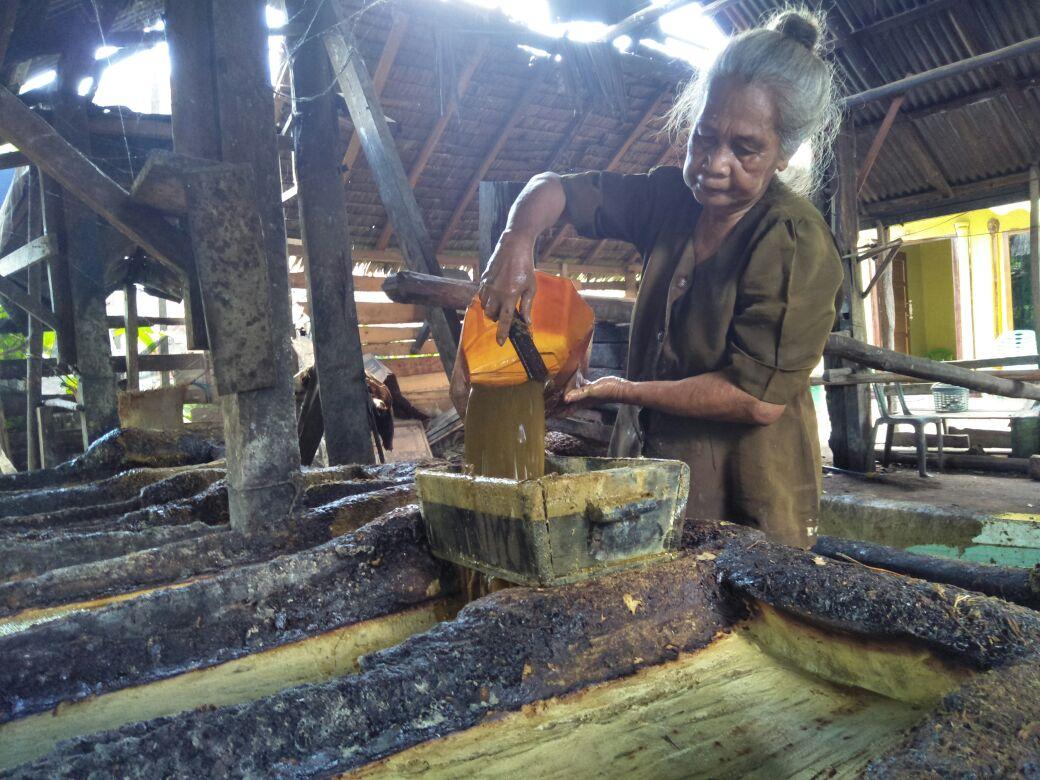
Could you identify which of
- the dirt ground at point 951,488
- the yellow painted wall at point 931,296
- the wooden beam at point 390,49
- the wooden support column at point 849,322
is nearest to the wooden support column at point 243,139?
the dirt ground at point 951,488

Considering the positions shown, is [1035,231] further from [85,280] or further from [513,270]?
[85,280]

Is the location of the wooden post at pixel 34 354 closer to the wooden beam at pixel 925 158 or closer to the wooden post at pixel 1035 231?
the wooden beam at pixel 925 158

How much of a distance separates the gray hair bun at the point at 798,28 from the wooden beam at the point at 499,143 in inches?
205

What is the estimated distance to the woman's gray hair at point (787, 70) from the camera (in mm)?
1761

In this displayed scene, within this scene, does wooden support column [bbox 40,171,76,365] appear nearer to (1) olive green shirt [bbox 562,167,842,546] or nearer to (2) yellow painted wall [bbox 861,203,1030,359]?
(1) olive green shirt [bbox 562,167,842,546]

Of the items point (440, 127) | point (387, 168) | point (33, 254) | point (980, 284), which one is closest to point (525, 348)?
point (387, 168)

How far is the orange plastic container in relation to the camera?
1913 mm

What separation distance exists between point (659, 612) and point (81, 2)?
536 cm

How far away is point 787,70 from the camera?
176cm

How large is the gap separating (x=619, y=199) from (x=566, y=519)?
1255mm

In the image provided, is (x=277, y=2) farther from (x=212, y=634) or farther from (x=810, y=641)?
(x=810, y=641)

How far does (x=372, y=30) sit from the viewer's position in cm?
641

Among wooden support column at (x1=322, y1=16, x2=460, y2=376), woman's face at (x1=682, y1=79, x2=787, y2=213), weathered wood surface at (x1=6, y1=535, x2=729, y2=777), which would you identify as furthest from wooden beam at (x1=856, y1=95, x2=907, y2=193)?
weathered wood surface at (x1=6, y1=535, x2=729, y2=777)

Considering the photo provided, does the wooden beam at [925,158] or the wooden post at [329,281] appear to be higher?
the wooden beam at [925,158]
